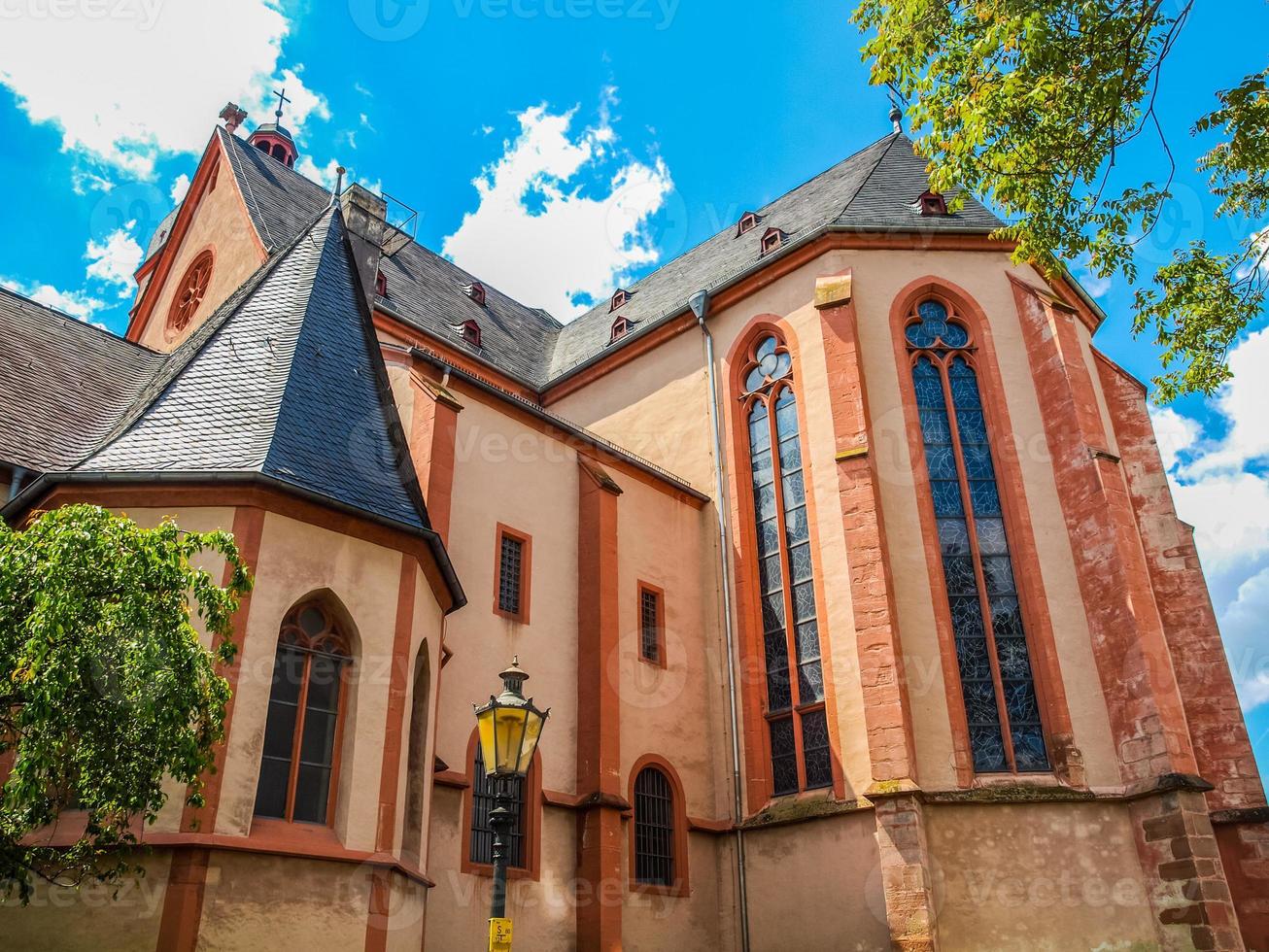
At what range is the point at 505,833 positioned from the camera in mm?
8078

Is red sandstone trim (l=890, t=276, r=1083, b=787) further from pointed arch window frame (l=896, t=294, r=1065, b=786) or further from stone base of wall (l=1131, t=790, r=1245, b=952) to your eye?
stone base of wall (l=1131, t=790, r=1245, b=952)

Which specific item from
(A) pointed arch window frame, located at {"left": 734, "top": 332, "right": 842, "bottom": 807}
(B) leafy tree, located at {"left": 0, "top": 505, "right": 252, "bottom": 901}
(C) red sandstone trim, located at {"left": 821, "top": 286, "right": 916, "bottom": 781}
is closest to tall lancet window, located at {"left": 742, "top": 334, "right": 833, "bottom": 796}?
(A) pointed arch window frame, located at {"left": 734, "top": 332, "right": 842, "bottom": 807}

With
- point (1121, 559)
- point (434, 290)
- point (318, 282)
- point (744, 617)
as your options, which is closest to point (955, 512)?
point (1121, 559)

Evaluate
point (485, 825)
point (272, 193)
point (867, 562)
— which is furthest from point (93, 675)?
point (272, 193)

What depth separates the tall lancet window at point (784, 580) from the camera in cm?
1650

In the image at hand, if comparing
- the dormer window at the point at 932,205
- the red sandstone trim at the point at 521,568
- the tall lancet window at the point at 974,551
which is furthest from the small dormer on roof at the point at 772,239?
the red sandstone trim at the point at 521,568

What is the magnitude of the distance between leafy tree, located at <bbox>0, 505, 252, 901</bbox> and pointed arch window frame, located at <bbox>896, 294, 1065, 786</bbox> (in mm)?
11392

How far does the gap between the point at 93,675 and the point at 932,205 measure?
17620 mm

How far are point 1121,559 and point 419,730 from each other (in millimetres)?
10702

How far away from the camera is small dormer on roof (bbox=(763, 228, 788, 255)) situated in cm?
2131

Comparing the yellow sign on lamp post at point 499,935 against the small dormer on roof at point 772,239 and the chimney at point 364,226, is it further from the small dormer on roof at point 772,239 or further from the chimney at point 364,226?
the small dormer on roof at point 772,239

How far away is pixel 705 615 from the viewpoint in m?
19.0

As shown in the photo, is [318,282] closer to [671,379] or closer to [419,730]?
[419,730]

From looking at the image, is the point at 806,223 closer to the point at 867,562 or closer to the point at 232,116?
the point at 867,562
